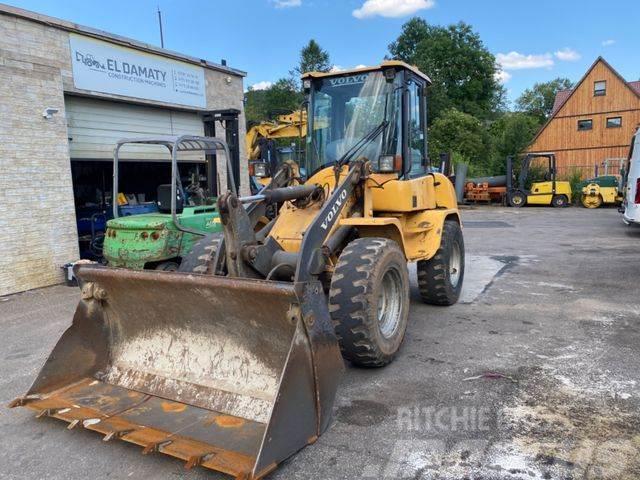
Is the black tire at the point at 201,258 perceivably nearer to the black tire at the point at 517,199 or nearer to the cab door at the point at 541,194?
the black tire at the point at 517,199

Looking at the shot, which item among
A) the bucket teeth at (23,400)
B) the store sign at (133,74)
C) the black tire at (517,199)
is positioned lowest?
the bucket teeth at (23,400)

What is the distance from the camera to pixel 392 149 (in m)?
5.59

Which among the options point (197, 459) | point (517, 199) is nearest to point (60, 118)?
point (197, 459)

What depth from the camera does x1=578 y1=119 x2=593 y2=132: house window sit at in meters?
36.7

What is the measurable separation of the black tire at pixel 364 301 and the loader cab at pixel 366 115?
119 cm

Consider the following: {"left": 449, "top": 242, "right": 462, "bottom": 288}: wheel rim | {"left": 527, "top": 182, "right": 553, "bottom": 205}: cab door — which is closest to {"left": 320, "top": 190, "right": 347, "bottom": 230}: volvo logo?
{"left": 449, "top": 242, "right": 462, "bottom": 288}: wheel rim

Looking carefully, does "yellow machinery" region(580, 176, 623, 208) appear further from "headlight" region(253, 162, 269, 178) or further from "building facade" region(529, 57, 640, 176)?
"headlight" region(253, 162, 269, 178)

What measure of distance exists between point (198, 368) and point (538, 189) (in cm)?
2395

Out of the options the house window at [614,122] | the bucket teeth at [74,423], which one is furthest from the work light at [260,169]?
the house window at [614,122]

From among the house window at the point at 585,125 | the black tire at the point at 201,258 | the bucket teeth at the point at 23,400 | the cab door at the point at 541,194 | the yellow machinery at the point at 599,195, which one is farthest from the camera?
the house window at the point at 585,125

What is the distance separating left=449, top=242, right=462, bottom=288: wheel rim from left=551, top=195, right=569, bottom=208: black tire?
19.8m

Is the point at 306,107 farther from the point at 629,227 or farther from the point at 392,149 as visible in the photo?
the point at 629,227

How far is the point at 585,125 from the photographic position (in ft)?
121

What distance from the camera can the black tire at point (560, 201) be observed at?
962 inches
